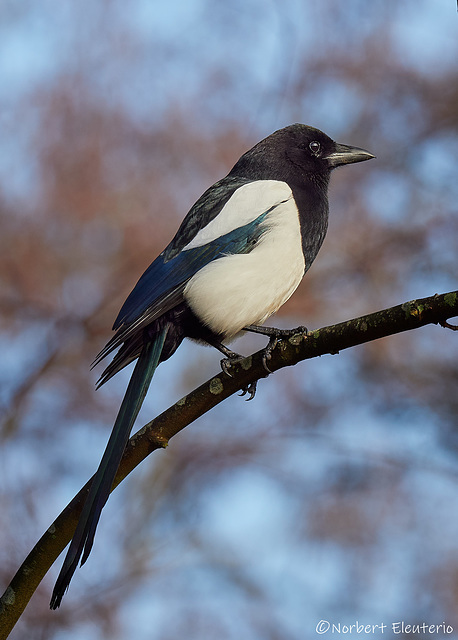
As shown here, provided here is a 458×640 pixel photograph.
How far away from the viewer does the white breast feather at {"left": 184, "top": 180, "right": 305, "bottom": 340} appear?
8.68 feet

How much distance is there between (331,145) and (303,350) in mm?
1618

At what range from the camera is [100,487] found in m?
1.96

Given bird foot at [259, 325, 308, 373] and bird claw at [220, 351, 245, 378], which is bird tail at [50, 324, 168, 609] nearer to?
bird claw at [220, 351, 245, 378]

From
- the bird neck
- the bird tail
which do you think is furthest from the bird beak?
the bird tail

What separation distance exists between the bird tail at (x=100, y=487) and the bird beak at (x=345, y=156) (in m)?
1.30

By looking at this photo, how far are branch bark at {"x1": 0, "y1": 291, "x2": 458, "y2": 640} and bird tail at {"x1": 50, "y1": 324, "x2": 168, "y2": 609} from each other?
1.3 inches

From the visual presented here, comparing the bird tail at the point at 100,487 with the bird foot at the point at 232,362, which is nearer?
the bird tail at the point at 100,487

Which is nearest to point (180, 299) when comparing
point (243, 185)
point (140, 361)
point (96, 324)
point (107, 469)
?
point (140, 361)

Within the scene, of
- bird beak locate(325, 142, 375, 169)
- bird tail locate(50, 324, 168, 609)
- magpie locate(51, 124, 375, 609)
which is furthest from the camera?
bird beak locate(325, 142, 375, 169)

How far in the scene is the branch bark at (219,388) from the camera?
1654mm

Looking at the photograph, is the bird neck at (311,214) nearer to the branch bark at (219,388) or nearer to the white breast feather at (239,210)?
the white breast feather at (239,210)

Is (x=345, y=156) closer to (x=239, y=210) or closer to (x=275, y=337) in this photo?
(x=239, y=210)

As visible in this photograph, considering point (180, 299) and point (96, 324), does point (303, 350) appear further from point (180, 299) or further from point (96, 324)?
point (96, 324)

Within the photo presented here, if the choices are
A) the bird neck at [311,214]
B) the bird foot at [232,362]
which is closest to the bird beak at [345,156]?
the bird neck at [311,214]
